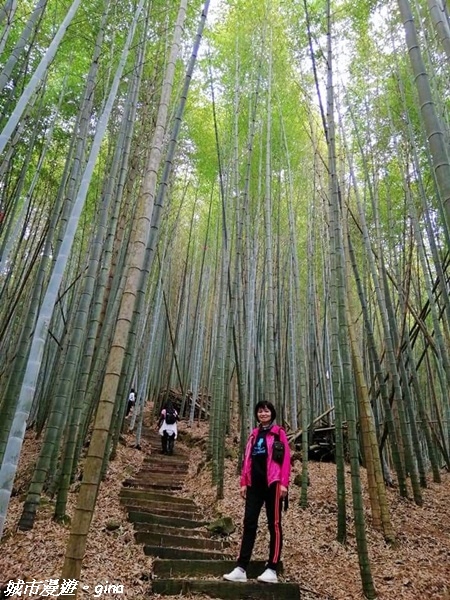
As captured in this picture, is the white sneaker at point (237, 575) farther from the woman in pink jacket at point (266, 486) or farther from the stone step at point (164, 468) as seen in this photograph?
the stone step at point (164, 468)

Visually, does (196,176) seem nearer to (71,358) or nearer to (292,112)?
(292,112)

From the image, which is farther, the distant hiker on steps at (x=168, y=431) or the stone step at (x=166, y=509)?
the distant hiker on steps at (x=168, y=431)

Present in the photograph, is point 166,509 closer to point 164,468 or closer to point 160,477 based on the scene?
point 160,477

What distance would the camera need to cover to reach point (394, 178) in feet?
20.6

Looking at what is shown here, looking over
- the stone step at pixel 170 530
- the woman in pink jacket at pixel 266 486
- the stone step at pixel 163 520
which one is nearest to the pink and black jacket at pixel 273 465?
the woman in pink jacket at pixel 266 486

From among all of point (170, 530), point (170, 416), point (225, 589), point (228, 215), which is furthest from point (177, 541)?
point (228, 215)

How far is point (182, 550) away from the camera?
2.76m

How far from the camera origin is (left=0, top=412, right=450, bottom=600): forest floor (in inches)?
91.3

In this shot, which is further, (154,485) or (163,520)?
(154,485)

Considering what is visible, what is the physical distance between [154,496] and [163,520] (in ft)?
2.80

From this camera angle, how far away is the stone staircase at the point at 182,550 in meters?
2.32

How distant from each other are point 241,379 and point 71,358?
217 centimetres

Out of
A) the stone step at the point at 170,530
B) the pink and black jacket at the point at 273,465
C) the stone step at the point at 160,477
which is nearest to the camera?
the pink and black jacket at the point at 273,465

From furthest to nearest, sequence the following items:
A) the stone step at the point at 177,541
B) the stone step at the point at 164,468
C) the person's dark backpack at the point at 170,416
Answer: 1. the person's dark backpack at the point at 170,416
2. the stone step at the point at 164,468
3. the stone step at the point at 177,541
